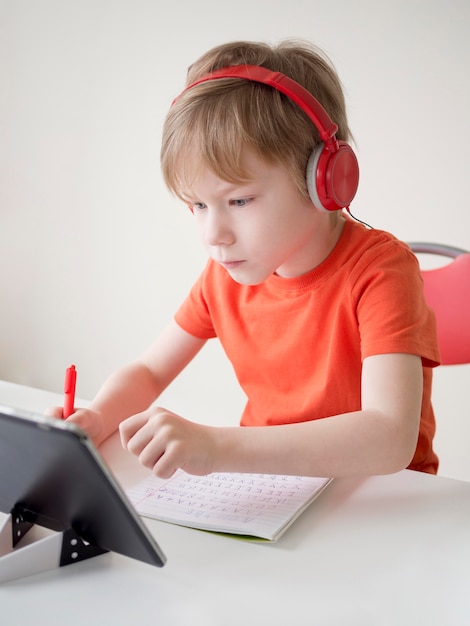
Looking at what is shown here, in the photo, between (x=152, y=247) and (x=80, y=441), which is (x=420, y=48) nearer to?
(x=152, y=247)

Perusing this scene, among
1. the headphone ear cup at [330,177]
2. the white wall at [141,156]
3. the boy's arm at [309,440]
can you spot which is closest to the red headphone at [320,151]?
the headphone ear cup at [330,177]

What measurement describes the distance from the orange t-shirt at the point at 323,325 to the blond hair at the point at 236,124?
0.50 ft

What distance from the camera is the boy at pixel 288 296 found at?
828 mm

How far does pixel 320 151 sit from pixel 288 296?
0.25 meters

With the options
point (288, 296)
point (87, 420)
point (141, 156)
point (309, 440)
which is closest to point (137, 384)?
point (87, 420)

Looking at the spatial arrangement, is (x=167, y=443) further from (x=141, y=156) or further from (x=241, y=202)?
(x=141, y=156)

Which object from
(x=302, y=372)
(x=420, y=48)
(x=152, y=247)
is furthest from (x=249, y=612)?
(x=152, y=247)

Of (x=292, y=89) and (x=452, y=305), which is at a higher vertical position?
(x=292, y=89)

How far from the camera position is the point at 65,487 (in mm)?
625

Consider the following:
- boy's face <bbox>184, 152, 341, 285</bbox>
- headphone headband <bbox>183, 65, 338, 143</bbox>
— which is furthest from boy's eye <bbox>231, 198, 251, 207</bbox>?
headphone headband <bbox>183, 65, 338, 143</bbox>

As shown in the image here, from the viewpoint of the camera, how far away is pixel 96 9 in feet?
7.62

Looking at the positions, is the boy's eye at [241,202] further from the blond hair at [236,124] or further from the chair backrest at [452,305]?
the chair backrest at [452,305]

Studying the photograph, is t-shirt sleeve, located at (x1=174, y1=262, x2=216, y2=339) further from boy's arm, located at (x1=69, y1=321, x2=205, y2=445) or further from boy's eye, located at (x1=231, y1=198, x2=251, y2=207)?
boy's eye, located at (x1=231, y1=198, x2=251, y2=207)

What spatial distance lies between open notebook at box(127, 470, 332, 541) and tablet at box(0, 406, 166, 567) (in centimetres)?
12
